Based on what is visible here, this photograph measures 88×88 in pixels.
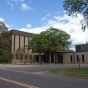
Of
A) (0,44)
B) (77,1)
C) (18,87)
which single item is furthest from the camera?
(0,44)

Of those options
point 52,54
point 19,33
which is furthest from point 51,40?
point 19,33

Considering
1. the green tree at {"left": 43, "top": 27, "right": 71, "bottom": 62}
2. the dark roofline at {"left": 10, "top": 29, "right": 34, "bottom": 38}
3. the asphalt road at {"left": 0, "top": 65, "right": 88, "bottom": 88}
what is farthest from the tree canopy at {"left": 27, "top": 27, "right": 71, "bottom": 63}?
the asphalt road at {"left": 0, "top": 65, "right": 88, "bottom": 88}

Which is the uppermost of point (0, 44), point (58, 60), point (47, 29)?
point (47, 29)

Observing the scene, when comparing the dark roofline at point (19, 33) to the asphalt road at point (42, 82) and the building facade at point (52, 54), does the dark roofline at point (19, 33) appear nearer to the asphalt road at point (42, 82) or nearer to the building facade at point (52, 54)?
the building facade at point (52, 54)

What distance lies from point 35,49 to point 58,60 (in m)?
13.7

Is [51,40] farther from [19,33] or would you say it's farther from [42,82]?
[42,82]

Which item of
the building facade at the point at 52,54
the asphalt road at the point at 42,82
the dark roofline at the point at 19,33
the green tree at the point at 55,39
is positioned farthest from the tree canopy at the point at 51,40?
the asphalt road at the point at 42,82

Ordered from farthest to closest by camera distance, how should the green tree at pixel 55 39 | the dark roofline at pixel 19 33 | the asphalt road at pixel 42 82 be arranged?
the dark roofline at pixel 19 33 < the green tree at pixel 55 39 < the asphalt road at pixel 42 82

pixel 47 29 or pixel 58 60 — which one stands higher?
pixel 47 29

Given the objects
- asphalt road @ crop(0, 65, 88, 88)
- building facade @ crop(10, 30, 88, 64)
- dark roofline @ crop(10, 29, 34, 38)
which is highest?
dark roofline @ crop(10, 29, 34, 38)

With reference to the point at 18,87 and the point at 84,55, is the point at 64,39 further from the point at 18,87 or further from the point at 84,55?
the point at 18,87

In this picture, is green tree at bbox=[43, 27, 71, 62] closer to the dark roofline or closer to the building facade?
the building facade

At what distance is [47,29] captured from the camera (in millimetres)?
56031

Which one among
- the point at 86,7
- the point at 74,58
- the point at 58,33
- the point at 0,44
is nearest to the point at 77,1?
the point at 86,7
